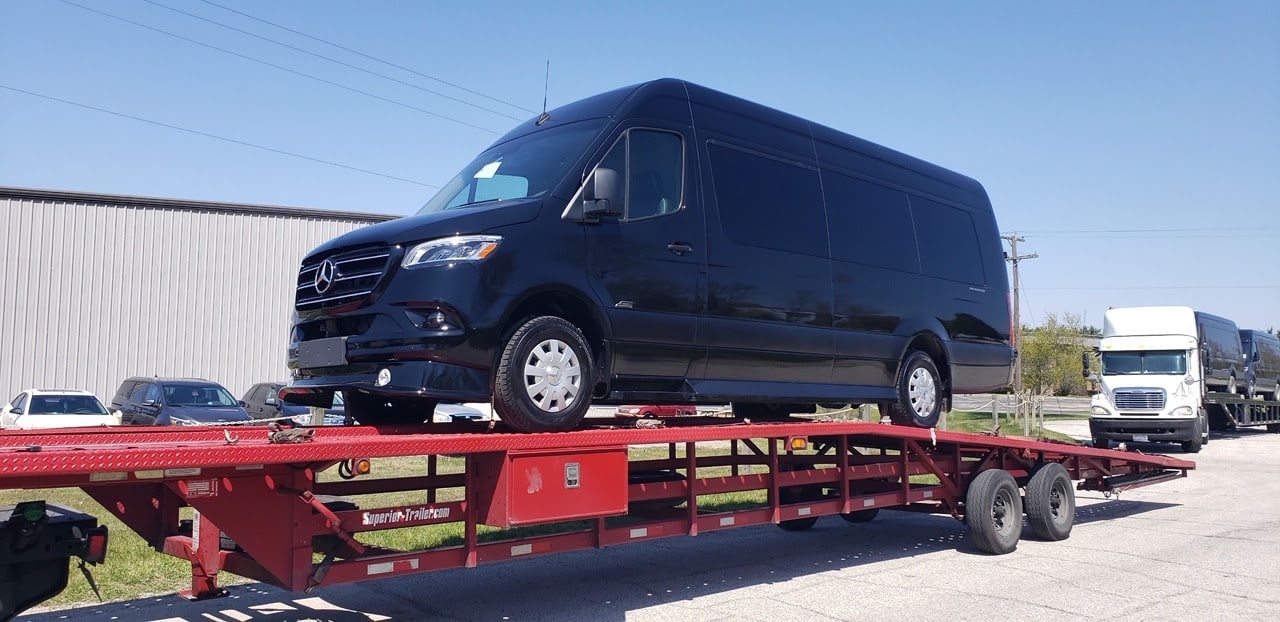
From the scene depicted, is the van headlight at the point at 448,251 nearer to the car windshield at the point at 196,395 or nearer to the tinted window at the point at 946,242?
the tinted window at the point at 946,242

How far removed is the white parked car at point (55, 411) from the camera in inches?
713

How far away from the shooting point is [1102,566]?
8.45m

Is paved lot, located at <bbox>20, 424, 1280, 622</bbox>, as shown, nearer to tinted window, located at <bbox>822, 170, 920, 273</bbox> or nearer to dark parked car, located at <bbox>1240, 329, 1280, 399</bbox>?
tinted window, located at <bbox>822, 170, 920, 273</bbox>

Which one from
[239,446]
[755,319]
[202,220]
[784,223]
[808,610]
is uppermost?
Answer: [202,220]

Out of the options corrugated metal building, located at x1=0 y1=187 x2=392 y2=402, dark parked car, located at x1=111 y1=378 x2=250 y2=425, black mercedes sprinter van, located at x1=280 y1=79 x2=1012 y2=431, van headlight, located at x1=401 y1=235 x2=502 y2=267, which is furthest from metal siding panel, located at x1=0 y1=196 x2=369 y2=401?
van headlight, located at x1=401 y1=235 x2=502 y2=267

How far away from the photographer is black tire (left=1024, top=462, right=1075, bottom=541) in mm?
9578

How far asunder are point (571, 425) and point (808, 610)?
226 cm

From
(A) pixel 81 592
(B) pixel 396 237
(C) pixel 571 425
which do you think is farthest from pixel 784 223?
(A) pixel 81 592

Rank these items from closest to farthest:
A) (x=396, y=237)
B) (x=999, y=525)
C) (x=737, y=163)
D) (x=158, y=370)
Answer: (x=396, y=237)
(x=737, y=163)
(x=999, y=525)
(x=158, y=370)

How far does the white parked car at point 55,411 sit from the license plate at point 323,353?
47.3ft

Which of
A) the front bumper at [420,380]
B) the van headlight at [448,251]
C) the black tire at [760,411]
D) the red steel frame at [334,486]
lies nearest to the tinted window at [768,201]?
the red steel frame at [334,486]

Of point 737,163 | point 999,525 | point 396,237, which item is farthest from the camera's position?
point 999,525

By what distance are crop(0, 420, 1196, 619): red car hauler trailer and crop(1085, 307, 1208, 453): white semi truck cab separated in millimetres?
17774

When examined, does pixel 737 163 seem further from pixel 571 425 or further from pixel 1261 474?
pixel 1261 474
